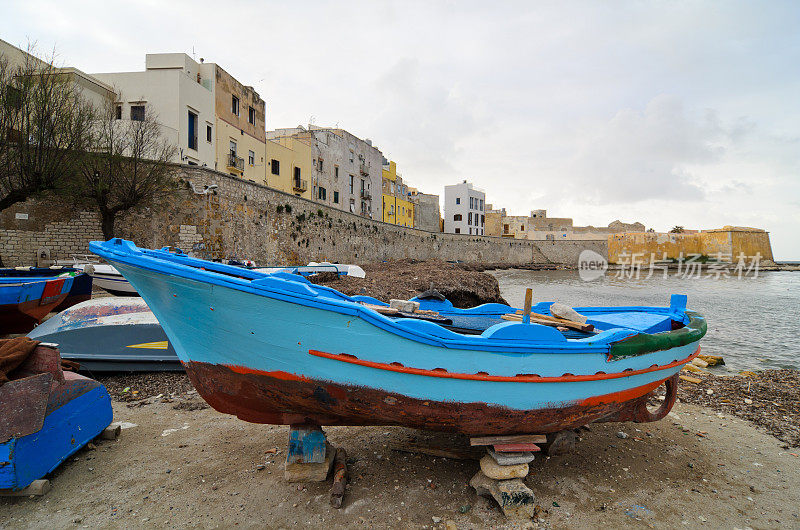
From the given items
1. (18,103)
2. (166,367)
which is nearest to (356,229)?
(18,103)

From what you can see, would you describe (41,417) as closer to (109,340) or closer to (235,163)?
(109,340)

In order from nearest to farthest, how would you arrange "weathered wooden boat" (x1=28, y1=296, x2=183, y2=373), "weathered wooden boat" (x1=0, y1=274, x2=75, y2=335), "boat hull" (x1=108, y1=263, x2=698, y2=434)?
1. "boat hull" (x1=108, y1=263, x2=698, y2=434)
2. "weathered wooden boat" (x1=28, y1=296, x2=183, y2=373)
3. "weathered wooden boat" (x1=0, y1=274, x2=75, y2=335)

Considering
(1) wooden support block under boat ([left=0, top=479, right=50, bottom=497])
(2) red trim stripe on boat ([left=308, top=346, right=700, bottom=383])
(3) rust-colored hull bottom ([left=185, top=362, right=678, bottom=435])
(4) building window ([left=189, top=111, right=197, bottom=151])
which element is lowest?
(1) wooden support block under boat ([left=0, top=479, right=50, bottom=497])

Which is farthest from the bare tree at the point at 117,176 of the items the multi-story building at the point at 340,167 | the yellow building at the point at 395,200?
the yellow building at the point at 395,200

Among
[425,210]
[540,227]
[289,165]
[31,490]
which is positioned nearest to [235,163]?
[289,165]

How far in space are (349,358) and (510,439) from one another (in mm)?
1443

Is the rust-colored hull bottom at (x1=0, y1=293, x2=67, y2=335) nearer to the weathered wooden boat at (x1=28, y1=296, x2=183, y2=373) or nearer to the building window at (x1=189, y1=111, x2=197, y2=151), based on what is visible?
the weathered wooden boat at (x1=28, y1=296, x2=183, y2=373)

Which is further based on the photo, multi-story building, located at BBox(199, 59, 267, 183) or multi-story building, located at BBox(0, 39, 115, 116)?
multi-story building, located at BBox(199, 59, 267, 183)

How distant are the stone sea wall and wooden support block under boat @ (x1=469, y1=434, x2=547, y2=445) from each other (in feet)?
50.4

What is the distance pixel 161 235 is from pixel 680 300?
54.4ft

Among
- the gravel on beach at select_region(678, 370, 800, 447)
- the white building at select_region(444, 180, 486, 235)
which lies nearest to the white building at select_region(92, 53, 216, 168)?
the gravel on beach at select_region(678, 370, 800, 447)

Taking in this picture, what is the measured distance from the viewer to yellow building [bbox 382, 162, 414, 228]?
45875 mm

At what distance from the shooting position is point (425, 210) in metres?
56.3

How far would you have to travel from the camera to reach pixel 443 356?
107 inches
